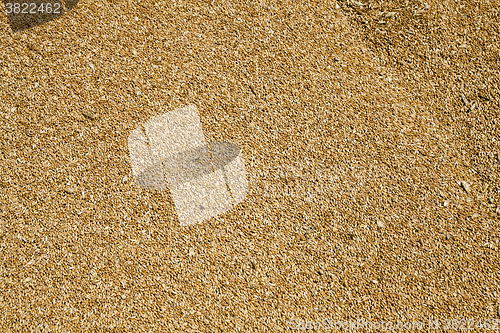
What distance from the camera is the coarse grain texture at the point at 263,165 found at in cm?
156

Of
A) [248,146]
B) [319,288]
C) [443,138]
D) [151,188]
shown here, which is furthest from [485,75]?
[151,188]

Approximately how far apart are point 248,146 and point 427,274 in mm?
1118

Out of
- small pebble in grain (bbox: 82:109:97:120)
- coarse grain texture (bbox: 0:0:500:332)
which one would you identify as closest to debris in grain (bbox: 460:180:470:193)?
coarse grain texture (bbox: 0:0:500:332)

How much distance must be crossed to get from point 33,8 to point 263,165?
1.53 metres

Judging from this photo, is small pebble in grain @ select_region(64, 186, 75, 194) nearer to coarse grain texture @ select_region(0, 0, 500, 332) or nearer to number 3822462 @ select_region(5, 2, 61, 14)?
coarse grain texture @ select_region(0, 0, 500, 332)

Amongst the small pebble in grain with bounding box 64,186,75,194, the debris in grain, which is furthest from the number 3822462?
the debris in grain

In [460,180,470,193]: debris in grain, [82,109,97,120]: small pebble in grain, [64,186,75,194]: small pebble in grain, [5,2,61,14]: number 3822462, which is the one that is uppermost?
[5,2,61,14]: number 3822462

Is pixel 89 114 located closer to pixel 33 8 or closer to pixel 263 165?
pixel 33 8

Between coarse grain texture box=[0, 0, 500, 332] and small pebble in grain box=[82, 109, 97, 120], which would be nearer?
coarse grain texture box=[0, 0, 500, 332]

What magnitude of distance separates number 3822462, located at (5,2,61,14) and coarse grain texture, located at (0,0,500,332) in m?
0.07

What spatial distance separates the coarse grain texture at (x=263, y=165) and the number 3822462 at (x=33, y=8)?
75mm

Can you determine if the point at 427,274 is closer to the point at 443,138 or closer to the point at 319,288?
the point at 319,288

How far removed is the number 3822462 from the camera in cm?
171

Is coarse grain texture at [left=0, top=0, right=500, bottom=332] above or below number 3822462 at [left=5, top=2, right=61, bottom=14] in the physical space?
below
